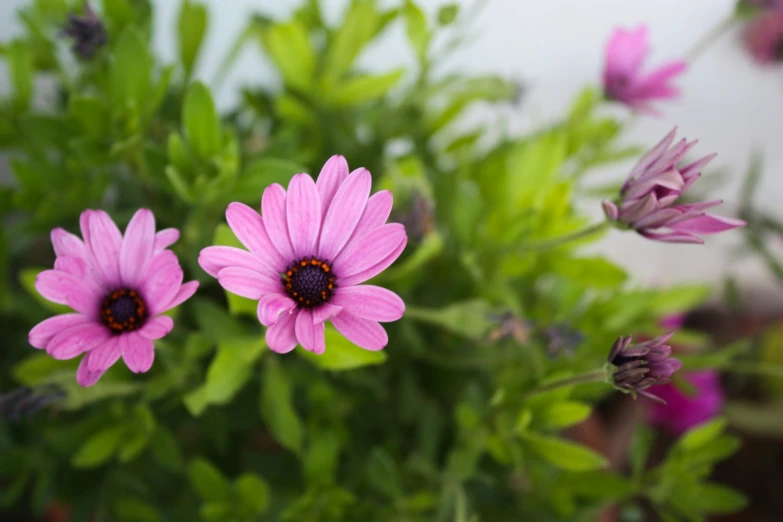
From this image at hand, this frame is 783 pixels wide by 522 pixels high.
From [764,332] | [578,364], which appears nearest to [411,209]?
[578,364]

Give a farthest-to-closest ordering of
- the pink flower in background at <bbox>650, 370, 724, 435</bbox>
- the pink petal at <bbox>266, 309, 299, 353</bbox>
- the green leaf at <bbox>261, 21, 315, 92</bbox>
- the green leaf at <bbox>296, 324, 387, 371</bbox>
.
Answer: the pink flower in background at <bbox>650, 370, 724, 435</bbox> → the green leaf at <bbox>261, 21, 315, 92</bbox> → the green leaf at <bbox>296, 324, 387, 371</bbox> → the pink petal at <bbox>266, 309, 299, 353</bbox>

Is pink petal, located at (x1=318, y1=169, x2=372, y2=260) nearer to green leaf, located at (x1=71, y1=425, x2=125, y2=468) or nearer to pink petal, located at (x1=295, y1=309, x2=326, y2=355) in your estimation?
pink petal, located at (x1=295, y1=309, x2=326, y2=355)

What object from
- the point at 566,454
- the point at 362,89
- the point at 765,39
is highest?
the point at 362,89

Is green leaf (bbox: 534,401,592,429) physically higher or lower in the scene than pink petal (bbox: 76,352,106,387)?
lower

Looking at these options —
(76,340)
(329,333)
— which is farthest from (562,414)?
(76,340)

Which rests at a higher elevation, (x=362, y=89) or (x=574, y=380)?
(x=362, y=89)

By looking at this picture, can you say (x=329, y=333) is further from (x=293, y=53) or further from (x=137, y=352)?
(x=293, y=53)

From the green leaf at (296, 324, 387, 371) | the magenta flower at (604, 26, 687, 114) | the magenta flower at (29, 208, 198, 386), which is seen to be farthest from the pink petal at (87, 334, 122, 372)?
the magenta flower at (604, 26, 687, 114)

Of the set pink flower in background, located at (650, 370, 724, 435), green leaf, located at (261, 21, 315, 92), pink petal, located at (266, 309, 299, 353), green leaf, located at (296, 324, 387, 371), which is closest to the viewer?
pink petal, located at (266, 309, 299, 353)

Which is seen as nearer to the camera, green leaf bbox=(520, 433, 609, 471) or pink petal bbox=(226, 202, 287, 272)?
pink petal bbox=(226, 202, 287, 272)
